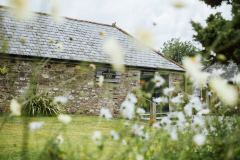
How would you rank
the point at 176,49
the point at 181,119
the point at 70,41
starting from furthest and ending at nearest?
the point at 176,49 → the point at 70,41 → the point at 181,119

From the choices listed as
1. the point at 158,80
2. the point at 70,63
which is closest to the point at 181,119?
the point at 158,80

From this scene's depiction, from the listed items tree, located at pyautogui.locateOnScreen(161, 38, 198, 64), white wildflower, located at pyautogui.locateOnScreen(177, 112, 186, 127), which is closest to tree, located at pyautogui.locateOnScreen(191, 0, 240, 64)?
white wildflower, located at pyautogui.locateOnScreen(177, 112, 186, 127)

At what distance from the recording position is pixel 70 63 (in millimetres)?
16719

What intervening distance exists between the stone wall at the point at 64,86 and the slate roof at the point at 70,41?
49 centimetres

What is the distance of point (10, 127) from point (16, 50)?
6372 mm

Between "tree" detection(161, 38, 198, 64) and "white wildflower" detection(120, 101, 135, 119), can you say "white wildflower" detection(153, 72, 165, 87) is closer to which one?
"white wildflower" detection(120, 101, 135, 119)

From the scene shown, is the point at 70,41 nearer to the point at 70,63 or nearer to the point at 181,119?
the point at 70,63

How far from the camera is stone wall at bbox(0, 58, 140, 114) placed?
15.3 m

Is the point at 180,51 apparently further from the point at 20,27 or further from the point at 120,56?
the point at 120,56

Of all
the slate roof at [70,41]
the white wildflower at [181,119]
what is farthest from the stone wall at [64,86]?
the white wildflower at [181,119]

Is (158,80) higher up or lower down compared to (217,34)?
lower down

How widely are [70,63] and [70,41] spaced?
155 cm

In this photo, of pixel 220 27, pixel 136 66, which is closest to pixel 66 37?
pixel 136 66

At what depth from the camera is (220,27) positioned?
20.2 ft
